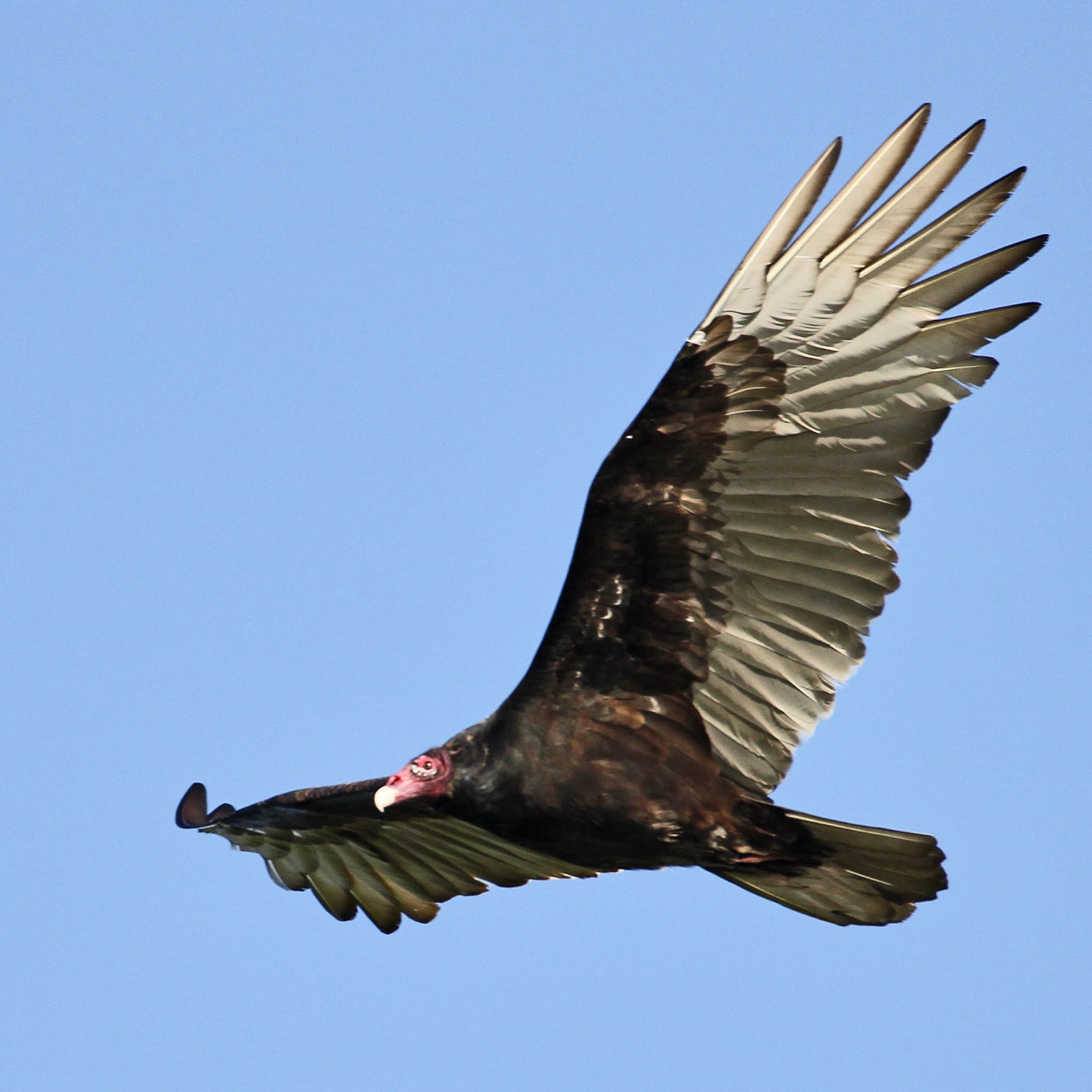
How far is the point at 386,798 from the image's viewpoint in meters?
6.46

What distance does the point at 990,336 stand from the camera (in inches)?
231

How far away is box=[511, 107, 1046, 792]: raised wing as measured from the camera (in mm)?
5707

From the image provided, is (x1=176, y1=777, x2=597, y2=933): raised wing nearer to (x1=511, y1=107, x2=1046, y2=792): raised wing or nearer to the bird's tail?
the bird's tail

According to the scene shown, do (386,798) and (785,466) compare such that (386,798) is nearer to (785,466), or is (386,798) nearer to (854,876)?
(854,876)

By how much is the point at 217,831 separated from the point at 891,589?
333 cm

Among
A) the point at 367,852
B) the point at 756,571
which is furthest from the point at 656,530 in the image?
the point at 367,852

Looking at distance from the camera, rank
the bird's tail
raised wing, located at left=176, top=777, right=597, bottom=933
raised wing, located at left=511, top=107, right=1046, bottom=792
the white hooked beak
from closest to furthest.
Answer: raised wing, located at left=511, top=107, right=1046, bottom=792 < the bird's tail < the white hooked beak < raised wing, located at left=176, top=777, right=597, bottom=933

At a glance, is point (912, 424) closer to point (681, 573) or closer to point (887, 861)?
point (681, 573)

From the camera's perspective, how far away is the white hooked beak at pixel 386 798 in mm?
6434

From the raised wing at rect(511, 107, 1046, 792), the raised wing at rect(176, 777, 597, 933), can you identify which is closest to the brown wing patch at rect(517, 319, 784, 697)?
the raised wing at rect(511, 107, 1046, 792)

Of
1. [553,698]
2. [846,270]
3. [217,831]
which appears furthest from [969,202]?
[217,831]

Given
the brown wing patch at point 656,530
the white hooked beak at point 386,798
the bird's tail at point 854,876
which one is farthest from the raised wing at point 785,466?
the white hooked beak at point 386,798

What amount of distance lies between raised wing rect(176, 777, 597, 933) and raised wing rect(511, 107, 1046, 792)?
1345 mm

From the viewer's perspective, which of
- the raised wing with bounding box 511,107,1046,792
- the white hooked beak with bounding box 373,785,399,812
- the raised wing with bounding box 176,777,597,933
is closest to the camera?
the raised wing with bounding box 511,107,1046,792
